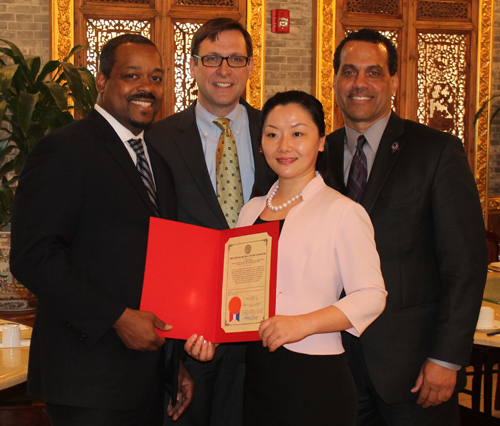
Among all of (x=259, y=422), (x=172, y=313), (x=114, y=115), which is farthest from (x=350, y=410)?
(x=114, y=115)

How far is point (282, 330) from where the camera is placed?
5.09 ft

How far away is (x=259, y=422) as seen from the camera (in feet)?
5.66

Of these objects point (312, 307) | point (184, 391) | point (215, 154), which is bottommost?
point (184, 391)

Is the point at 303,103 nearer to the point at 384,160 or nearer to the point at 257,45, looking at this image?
the point at 384,160

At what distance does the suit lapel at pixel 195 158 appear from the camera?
224cm

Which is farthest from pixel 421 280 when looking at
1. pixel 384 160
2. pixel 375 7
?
pixel 375 7

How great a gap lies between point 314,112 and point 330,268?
51cm

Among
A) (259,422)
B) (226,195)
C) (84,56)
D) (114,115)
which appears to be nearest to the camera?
(259,422)

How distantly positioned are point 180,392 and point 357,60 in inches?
57.0

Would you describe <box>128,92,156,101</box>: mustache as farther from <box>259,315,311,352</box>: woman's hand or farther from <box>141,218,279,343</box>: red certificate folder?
<box>259,315,311,352</box>: woman's hand

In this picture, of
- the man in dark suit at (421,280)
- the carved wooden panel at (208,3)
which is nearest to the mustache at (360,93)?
the man in dark suit at (421,280)

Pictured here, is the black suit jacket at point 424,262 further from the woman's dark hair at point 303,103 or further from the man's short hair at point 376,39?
the man's short hair at point 376,39

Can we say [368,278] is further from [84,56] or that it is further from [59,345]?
[84,56]

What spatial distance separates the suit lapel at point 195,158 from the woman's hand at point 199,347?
2.05ft
